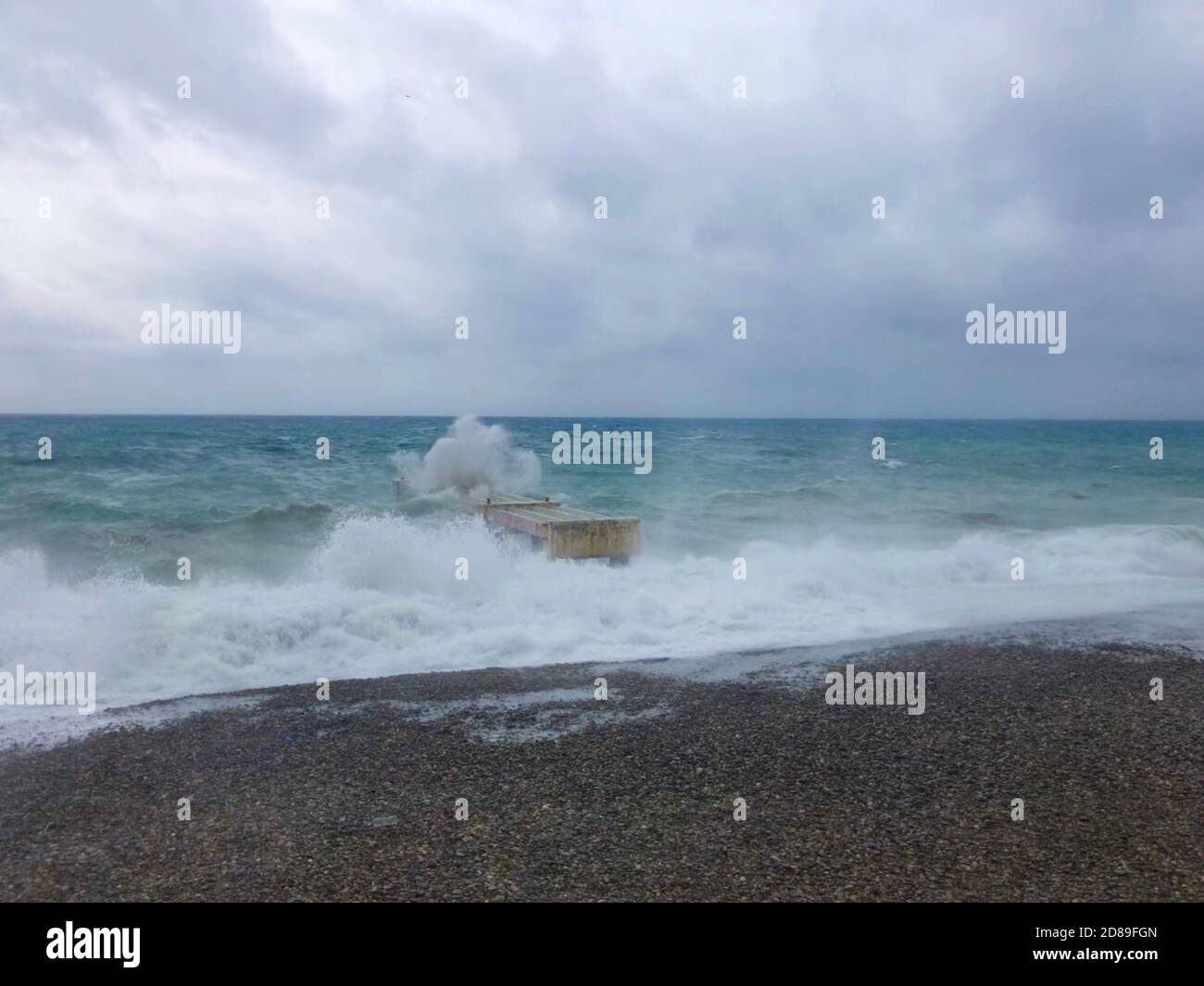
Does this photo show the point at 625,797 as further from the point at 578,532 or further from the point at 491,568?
the point at 578,532

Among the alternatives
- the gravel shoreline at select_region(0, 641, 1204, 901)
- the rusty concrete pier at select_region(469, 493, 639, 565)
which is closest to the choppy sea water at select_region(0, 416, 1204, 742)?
the rusty concrete pier at select_region(469, 493, 639, 565)

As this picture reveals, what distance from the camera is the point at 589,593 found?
13977 mm

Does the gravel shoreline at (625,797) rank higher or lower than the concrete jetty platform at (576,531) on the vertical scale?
lower

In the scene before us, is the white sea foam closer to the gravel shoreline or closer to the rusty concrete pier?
the rusty concrete pier

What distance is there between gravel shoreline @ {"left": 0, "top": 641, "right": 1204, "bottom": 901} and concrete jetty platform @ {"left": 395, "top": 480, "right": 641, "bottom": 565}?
5.72 meters

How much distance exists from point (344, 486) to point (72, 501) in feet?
27.2

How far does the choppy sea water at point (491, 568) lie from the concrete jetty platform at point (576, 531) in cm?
38

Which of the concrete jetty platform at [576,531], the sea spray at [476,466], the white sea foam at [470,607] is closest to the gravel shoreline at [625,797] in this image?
the white sea foam at [470,607]

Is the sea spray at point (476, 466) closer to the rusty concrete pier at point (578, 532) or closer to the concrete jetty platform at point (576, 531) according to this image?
the concrete jetty platform at point (576, 531)

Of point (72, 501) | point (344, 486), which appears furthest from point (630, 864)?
point (344, 486)

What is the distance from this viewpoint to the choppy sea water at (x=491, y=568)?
1139cm

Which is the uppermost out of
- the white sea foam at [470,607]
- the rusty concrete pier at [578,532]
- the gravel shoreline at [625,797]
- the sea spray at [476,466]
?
the sea spray at [476,466]
